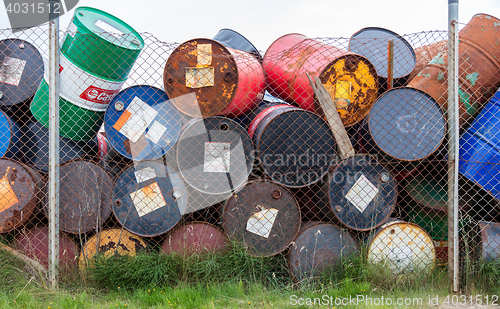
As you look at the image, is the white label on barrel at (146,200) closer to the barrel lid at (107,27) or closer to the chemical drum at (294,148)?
the chemical drum at (294,148)

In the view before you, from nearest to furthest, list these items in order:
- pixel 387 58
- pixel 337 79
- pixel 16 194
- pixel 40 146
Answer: pixel 16 194, pixel 337 79, pixel 40 146, pixel 387 58

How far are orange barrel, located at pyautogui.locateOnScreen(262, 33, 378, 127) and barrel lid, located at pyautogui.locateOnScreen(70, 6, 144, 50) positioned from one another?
1.26 metres

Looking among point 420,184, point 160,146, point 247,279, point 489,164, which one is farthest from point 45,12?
point 489,164

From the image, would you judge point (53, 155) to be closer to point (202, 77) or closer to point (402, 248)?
point (202, 77)

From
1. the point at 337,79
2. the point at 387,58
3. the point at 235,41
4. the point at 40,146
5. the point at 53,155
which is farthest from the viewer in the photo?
the point at 235,41

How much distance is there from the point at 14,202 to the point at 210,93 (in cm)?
158

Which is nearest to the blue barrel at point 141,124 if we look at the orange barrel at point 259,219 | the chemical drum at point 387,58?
the orange barrel at point 259,219

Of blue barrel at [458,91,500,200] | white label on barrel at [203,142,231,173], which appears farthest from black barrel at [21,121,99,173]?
blue barrel at [458,91,500,200]

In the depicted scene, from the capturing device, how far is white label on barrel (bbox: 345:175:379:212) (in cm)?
238

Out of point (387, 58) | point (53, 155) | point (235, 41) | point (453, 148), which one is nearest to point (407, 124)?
point (453, 148)

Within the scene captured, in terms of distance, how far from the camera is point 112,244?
7.64 ft

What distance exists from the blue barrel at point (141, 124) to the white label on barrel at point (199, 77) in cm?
23

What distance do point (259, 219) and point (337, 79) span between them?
48.1 inches

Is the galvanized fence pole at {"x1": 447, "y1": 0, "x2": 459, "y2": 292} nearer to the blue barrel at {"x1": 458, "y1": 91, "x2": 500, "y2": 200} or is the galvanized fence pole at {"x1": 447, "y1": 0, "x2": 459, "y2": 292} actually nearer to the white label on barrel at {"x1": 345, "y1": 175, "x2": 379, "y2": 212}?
the blue barrel at {"x1": 458, "y1": 91, "x2": 500, "y2": 200}
